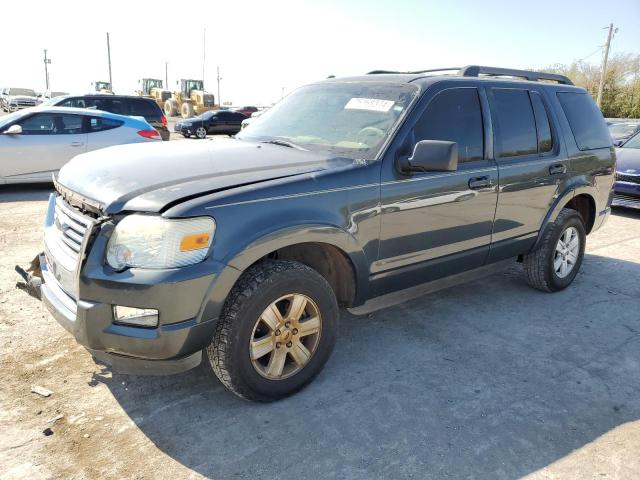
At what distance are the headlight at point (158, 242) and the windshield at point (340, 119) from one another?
1230mm

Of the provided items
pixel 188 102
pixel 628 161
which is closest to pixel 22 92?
pixel 188 102

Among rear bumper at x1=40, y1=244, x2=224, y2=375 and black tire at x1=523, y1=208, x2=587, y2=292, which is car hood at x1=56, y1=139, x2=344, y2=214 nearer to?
rear bumper at x1=40, y1=244, x2=224, y2=375

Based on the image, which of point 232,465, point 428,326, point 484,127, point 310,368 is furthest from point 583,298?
point 232,465

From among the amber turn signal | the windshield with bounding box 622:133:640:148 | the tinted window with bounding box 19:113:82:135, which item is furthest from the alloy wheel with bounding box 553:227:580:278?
the tinted window with bounding box 19:113:82:135

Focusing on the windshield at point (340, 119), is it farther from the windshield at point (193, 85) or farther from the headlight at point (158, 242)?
the windshield at point (193, 85)

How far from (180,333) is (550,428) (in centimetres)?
207

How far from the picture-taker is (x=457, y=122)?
3771 mm

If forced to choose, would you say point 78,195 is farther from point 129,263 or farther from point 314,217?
point 314,217

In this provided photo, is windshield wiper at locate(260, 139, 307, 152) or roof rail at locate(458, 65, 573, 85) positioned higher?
roof rail at locate(458, 65, 573, 85)

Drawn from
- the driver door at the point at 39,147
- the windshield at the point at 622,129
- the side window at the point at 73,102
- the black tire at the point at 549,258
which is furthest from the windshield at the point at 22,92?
the black tire at the point at 549,258

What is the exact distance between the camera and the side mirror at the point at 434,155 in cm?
310

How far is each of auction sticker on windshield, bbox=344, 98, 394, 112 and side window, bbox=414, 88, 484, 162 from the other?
254 mm

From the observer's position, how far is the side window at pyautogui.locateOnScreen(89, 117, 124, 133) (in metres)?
9.59

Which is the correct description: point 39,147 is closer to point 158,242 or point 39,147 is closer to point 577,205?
point 158,242
